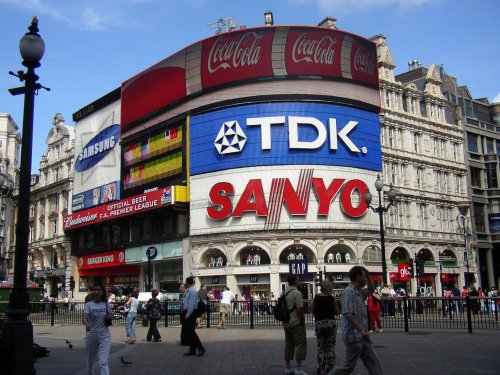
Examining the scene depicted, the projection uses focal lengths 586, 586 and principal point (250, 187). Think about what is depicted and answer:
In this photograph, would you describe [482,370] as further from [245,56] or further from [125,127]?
[125,127]

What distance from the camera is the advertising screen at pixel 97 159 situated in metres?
62.0

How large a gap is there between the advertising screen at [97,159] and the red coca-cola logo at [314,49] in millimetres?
23209

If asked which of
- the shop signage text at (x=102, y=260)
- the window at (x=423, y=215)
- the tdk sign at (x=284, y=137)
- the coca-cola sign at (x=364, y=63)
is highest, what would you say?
the coca-cola sign at (x=364, y=63)

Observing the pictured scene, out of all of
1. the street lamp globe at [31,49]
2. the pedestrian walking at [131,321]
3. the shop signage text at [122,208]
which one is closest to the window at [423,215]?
the shop signage text at [122,208]

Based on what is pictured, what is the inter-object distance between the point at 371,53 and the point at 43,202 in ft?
153

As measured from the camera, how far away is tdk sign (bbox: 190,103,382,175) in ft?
154

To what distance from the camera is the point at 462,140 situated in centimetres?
6003

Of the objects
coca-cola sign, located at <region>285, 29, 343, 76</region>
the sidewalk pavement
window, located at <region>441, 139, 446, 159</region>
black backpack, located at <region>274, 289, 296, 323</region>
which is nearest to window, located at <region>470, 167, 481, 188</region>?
window, located at <region>441, 139, 446, 159</region>

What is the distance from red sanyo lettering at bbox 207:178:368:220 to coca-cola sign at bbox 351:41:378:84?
9408 millimetres

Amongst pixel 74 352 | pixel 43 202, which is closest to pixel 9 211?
pixel 43 202

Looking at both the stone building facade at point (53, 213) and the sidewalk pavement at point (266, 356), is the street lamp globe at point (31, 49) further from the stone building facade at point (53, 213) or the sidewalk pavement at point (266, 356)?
the stone building facade at point (53, 213)

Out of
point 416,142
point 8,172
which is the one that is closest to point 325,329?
point 416,142

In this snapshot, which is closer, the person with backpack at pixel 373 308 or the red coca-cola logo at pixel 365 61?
the person with backpack at pixel 373 308

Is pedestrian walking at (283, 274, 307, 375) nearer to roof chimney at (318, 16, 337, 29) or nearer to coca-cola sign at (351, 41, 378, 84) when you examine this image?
coca-cola sign at (351, 41, 378, 84)
